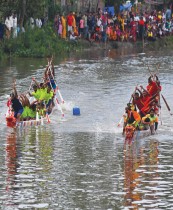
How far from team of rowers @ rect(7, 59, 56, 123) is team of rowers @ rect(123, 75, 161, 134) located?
9.08ft

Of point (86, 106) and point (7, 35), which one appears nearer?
point (86, 106)

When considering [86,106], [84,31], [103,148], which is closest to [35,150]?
[103,148]

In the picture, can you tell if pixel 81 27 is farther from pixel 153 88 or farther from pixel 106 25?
pixel 153 88

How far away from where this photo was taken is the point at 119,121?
30969mm

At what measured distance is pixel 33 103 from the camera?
30.6m

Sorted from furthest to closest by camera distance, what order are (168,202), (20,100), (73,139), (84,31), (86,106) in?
(84,31), (86,106), (20,100), (73,139), (168,202)

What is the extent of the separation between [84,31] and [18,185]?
3441 centimetres

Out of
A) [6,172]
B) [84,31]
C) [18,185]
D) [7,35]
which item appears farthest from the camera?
[84,31]

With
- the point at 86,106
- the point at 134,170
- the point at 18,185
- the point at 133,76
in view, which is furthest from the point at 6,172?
the point at 133,76

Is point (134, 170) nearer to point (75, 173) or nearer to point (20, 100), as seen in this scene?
point (75, 173)

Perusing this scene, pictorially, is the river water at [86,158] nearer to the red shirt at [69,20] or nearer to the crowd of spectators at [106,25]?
the crowd of spectators at [106,25]

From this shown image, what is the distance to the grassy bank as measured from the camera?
47.6m

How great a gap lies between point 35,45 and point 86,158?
2516cm

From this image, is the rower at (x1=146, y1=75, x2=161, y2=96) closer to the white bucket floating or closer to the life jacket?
the white bucket floating
